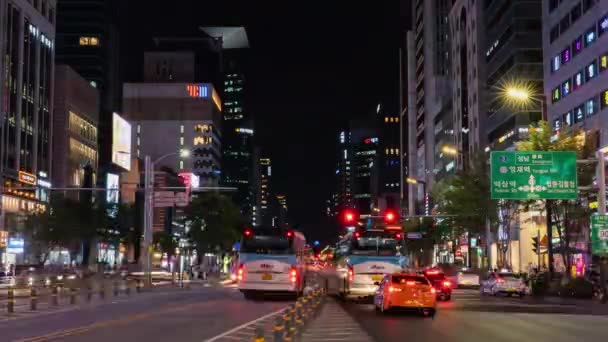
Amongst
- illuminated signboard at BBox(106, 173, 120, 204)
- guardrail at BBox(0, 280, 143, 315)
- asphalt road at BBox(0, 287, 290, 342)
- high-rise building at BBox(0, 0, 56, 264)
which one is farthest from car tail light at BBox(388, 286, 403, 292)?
illuminated signboard at BBox(106, 173, 120, 204)

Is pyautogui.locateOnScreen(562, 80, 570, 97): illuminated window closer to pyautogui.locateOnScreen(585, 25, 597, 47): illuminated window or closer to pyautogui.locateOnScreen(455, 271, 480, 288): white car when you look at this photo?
pyautogui.locateOnScreen(585, 25, 597, 47): illuminated window

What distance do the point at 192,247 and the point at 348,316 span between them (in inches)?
3285

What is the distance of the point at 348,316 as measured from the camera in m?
29.9

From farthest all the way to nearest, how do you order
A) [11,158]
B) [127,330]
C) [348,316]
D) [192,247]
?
1. [192,247]
2. [11,158]
3. [348,316]
4. [127,330]

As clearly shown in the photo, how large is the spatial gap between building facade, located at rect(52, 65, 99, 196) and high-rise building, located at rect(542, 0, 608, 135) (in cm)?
7777

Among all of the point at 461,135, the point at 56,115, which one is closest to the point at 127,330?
the point at 461,135

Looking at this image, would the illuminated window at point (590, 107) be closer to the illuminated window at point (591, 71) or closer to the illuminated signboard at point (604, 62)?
the illuminated window at point (591, 71)

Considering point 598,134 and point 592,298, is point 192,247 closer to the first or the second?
point 598,134

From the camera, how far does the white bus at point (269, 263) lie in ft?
126

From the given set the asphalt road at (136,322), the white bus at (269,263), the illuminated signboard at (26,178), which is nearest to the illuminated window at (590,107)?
the white bus at (269,263)

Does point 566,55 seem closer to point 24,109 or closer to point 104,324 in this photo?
point 104,324

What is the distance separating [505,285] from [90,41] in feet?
492

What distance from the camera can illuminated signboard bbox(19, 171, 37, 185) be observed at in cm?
10078

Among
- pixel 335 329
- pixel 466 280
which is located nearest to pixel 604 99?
pixel 466 280
